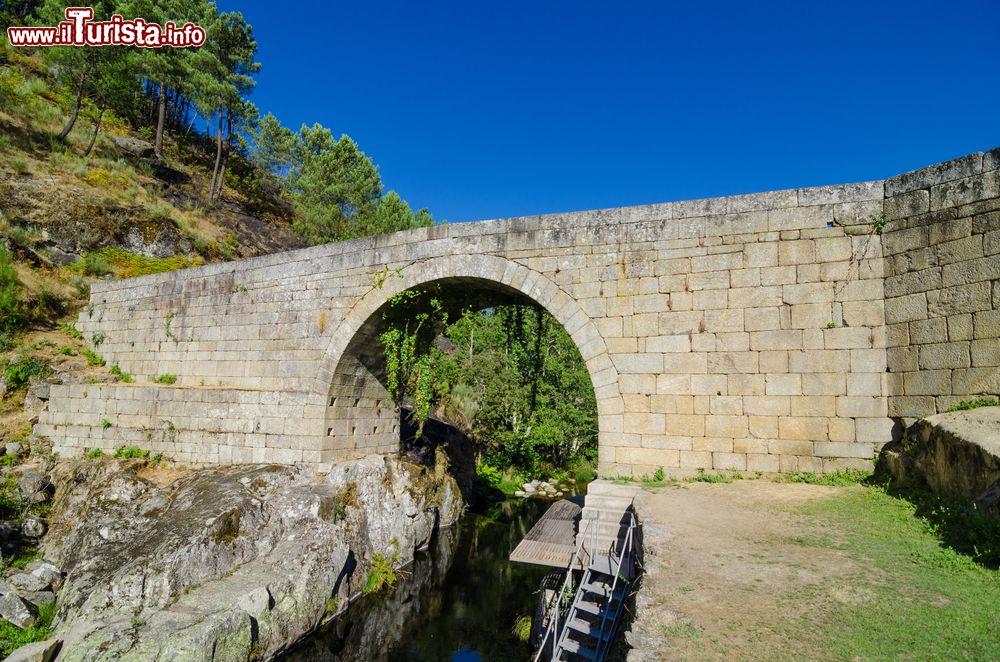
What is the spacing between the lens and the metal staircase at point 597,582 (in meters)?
4.88

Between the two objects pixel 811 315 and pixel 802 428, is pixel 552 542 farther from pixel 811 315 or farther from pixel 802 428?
pixel 811 315

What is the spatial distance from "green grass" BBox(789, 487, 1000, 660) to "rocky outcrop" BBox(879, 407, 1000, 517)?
16.1 inches

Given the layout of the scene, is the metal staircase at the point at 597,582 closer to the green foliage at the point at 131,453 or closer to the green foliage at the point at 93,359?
the green foliage at the point at 131,453

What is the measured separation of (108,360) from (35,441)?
2.14m

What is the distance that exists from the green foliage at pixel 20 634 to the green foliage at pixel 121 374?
6089 millimetres

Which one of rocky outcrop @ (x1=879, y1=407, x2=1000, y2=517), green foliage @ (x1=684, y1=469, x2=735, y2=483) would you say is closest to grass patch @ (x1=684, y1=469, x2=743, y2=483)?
green foliage @ (x1=684, y1=469, x2=735, y2=483)

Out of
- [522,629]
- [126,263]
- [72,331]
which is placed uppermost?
[126,263]

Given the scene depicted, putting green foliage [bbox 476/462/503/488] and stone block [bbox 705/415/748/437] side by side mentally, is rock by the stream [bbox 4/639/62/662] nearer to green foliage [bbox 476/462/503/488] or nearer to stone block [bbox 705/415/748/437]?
stone block [bbox 705/415/748/437]

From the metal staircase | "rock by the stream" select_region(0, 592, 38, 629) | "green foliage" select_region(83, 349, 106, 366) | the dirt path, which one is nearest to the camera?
the dirt path

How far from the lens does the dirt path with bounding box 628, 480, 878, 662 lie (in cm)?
289

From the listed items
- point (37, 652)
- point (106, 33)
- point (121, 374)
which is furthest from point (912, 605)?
point (106, 33)

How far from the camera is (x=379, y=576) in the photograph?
933cm

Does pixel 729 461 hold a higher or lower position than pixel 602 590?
higher

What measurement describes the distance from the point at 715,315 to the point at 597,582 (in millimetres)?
3602
